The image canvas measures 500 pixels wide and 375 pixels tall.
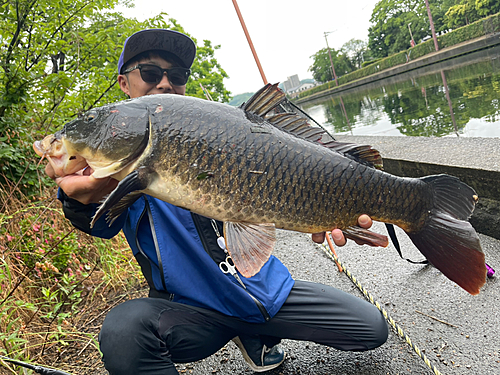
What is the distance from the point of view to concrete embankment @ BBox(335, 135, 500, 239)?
321 centimetres

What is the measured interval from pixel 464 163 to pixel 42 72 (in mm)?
5901

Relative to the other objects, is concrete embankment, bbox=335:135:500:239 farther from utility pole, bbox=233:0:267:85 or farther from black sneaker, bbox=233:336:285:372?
black sneaker, bbox=233:336:285:372

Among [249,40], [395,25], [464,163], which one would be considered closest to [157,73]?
[249,40]

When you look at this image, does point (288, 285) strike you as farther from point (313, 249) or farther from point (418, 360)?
point (313, 249)

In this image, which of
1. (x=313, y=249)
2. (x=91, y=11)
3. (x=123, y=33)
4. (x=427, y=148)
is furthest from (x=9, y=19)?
(x=427, y=148)

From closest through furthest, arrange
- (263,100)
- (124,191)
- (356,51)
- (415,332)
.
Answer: (124,191)
(263,100)
(415,332)
(356,51)

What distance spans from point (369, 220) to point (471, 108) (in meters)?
9.57

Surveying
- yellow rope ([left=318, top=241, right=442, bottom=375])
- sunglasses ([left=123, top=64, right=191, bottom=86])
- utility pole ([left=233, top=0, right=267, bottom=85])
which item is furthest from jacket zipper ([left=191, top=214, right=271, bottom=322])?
utility pole ([left=233, top=0, right=267, bottom=85])

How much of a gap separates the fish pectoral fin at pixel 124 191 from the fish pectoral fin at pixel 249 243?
17.4 inches

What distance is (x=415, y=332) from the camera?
2.41 meters

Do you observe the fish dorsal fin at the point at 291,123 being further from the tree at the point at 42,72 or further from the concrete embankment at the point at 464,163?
the tree at the point at 42,72

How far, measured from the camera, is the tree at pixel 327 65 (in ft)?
263

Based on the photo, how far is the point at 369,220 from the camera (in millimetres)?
1839

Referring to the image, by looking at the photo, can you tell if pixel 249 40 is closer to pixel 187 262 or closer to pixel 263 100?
pixel 263 100
